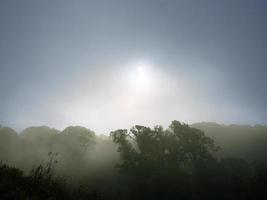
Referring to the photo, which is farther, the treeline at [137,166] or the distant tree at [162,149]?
the distant tree at [162,149]

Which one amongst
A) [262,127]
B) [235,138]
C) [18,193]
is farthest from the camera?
[262,127]

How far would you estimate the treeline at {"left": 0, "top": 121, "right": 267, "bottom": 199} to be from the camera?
14407 mm

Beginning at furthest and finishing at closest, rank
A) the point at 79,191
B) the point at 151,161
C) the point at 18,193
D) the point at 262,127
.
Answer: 1. the point at 262,127
2. the point at 151,161
3. the point at 79,191
4. the point at 18,193

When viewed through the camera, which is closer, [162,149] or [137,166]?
[137,166]

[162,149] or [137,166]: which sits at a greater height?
[162,149]

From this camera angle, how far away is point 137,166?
4972cm

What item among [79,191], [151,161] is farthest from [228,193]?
[79,191]

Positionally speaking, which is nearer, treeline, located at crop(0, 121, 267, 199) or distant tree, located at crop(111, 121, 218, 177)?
treeline, located at crop(0, 121, 267, 199)

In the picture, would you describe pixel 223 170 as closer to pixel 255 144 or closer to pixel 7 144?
pixel 255 144

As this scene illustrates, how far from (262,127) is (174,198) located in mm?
98015

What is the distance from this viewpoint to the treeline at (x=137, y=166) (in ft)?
47.3

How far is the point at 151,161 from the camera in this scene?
50.5m

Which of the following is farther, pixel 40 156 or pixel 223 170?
pixel 40 156

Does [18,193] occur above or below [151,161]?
below
